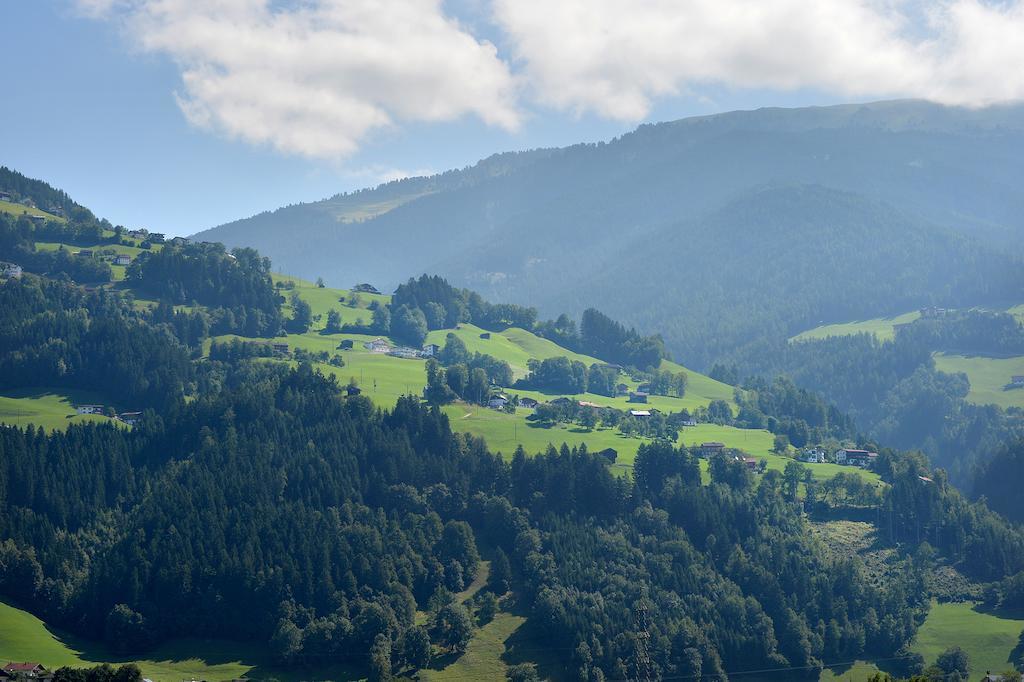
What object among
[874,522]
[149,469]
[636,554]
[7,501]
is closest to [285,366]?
Result: [149,469]

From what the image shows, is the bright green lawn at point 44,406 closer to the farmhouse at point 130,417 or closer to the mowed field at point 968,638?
the farmhouse at point 130,417

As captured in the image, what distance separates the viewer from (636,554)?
496ft

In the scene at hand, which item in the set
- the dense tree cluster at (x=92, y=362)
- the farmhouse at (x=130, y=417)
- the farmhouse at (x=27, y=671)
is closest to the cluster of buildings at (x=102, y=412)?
the farmhouse at (x=130, y=417)

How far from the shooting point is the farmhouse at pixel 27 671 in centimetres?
10338

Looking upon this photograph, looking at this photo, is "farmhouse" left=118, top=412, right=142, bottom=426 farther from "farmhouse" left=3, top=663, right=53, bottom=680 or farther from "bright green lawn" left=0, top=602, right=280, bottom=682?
"farmhouse" left=3, top=663, right=53, bottom=680

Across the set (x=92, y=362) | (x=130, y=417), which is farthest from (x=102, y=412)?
(x=92, y=362)

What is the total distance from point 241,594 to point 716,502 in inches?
2464

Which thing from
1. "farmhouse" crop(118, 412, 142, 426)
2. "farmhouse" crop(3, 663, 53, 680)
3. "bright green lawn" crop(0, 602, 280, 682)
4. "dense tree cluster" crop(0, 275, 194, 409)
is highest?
"dense tree cluster" crop(0, 275, 194, 409)

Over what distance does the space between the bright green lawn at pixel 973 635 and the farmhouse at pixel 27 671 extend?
9120 centimetres

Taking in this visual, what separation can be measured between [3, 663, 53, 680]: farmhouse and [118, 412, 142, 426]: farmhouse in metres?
72.6

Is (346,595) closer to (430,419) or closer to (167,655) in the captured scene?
(167,655)

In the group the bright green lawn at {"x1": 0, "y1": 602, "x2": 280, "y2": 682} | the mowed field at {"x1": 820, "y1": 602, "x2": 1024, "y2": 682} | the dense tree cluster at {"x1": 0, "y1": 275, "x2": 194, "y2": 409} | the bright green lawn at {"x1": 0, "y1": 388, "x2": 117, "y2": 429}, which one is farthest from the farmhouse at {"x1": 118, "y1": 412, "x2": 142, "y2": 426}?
the mowed field at {"x1": 820, "y1": 602, "x2": 1024, "y2": 682}

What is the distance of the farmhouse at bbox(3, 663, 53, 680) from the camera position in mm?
103375

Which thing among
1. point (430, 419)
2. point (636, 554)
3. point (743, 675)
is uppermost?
point (430, 419)
